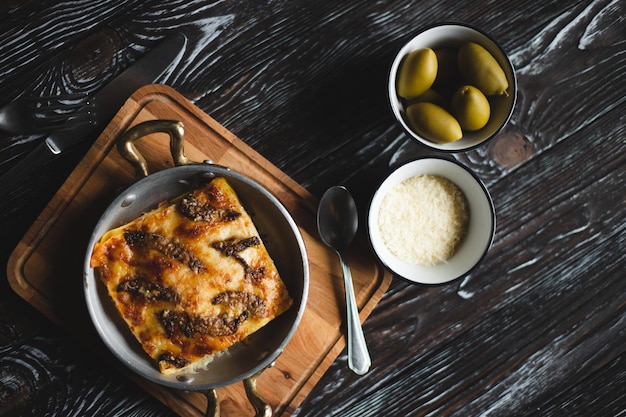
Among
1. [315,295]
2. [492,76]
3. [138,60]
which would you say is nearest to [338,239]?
[315,295]

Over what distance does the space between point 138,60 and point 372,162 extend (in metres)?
0.67

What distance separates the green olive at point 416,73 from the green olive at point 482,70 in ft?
0.26

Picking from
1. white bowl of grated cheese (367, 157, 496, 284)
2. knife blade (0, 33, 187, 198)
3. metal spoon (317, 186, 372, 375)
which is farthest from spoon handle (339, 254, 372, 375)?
knife blade (0, 33, 187, 198)

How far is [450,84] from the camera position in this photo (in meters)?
1.61

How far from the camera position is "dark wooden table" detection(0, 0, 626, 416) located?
5.33 feet

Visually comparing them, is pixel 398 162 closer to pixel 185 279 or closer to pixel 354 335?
pixel 354 335

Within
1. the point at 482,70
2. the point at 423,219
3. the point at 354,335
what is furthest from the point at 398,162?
the point at 354,335

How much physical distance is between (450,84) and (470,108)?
0.44ft

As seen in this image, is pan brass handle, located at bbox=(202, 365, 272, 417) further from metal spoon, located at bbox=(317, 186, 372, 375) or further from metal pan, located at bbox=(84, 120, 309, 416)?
metal spoon, located at bbox=(317, 186, 372, 375)

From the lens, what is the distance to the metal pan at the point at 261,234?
1.42m

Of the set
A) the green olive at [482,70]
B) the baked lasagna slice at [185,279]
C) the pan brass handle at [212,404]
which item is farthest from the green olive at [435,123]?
the pan brass handle at [212,404]

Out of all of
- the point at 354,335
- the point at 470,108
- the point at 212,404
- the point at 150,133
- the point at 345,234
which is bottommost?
the point at 354,335

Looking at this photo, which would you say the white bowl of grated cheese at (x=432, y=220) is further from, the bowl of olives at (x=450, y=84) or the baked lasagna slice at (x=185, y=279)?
the baked lasagna slice at (x=185, y=279)

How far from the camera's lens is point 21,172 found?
5.21ft
